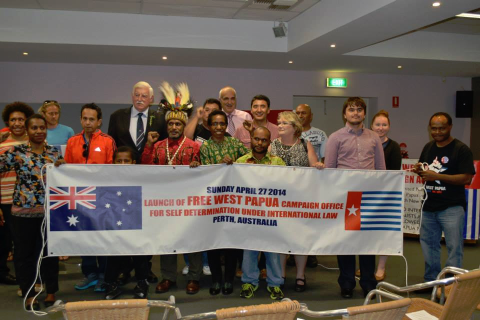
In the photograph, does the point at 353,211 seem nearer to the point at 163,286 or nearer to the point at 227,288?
the point at 227,288

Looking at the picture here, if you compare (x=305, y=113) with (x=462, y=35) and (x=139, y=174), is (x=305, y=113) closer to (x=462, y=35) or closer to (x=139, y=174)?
(x=139, y=174)

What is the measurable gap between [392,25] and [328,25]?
918 mm

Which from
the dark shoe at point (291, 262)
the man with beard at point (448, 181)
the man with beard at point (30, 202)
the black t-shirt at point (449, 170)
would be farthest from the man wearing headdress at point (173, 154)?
the black t-shirt at point (449, 170)

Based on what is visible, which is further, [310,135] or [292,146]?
[310,135]

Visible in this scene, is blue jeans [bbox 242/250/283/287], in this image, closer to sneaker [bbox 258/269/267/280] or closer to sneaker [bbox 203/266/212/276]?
sneaker [bbox 258/269/267/280]

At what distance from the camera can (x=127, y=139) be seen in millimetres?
4633

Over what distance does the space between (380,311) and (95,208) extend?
258 centimetres

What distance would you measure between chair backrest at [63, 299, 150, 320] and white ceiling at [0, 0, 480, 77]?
4.90 meters

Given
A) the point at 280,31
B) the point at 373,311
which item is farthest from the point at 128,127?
the point at 280,31

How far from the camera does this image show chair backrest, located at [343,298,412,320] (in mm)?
1906

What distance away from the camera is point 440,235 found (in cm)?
435

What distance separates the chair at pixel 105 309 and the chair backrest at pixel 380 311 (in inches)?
36.4

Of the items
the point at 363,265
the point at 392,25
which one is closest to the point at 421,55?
the point at 392,25

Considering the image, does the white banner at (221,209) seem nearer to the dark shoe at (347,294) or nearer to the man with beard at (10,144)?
the dark shoe at (347,294)
